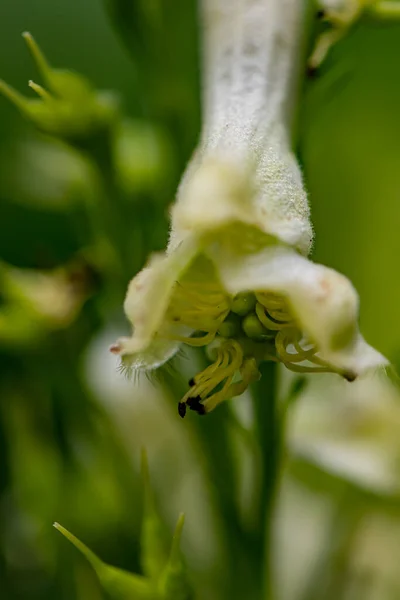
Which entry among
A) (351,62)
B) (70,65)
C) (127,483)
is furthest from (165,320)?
(70,65)

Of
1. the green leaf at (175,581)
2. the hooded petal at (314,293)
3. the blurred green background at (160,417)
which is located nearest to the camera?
the hooded petal at (314,293)

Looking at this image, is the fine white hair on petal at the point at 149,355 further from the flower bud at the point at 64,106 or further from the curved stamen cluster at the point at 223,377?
the flower bud at the point at 64,106

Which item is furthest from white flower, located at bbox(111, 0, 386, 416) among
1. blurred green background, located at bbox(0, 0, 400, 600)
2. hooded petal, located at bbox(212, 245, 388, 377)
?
blurred green background, located at bbox(0, 0, 400, 600)

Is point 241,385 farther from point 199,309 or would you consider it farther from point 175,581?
point 175,581

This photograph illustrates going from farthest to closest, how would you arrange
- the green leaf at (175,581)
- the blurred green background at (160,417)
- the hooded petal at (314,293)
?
the blurred green background at (160,417) < the green leaf at (175,581) < the hooded petal at (314,293)

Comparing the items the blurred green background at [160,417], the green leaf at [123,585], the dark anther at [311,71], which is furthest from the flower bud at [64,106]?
the green leaf at [123,585]

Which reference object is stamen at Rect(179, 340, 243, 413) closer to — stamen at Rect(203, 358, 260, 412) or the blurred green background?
stamen at Rect(203, 358, 260, 412)
